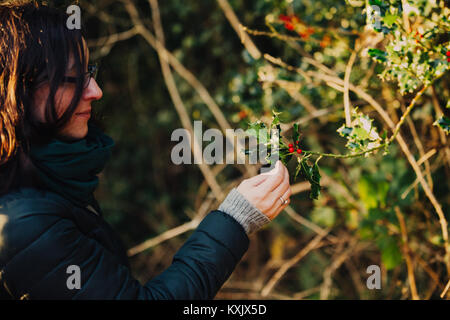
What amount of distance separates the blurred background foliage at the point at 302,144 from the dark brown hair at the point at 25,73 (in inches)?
16.3

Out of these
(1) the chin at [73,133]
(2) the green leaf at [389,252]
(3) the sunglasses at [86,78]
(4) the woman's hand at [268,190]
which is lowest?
(2) the green leaf at [389,252]

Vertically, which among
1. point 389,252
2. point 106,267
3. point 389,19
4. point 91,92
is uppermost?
point 389,19

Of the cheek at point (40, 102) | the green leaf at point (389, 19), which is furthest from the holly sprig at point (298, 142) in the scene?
the cheek at point (40, 102)

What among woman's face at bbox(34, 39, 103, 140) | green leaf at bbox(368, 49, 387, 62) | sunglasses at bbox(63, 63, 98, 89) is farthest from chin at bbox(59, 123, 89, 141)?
green leaf at bbox(368, 49, 387, 62)

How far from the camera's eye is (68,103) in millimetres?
1060

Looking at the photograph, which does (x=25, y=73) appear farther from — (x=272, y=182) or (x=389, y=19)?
(x=389, y=19)

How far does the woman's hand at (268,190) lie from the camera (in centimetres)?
108

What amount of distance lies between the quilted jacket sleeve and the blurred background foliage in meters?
0.65

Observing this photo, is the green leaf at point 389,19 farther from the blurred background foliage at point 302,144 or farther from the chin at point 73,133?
the chin at point 73,133

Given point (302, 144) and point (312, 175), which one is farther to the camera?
point (302, 144)

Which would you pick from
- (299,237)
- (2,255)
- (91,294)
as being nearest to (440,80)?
(91,294)

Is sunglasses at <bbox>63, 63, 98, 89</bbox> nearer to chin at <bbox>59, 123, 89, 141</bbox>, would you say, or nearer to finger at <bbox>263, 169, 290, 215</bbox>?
chin at <bbox>59, 123, 89, 141</bbox>

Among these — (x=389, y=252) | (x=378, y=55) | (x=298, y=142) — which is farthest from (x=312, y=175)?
(x=389, y=252)

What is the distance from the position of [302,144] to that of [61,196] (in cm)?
190
